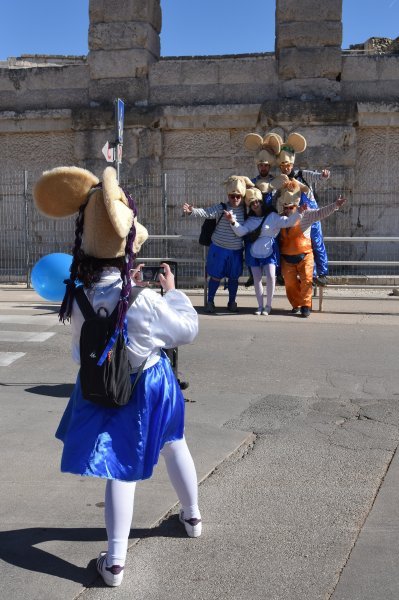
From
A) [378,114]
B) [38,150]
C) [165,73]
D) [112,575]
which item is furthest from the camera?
[38,150]

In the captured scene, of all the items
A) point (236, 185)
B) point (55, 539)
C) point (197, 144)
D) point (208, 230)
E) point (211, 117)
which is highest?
point (211, 117)

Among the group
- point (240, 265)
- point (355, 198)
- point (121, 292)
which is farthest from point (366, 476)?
point (355, 198)

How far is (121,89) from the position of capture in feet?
50.1

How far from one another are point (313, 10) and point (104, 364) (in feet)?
40.3

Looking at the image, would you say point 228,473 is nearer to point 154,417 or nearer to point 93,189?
point 154,417

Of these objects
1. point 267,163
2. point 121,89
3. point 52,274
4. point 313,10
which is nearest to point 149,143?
point 121,89

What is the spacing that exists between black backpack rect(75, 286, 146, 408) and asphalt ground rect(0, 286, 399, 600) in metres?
0.80

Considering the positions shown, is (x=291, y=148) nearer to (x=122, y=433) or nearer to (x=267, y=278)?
(x=267, y=278)

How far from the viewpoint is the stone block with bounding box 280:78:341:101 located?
14.5m

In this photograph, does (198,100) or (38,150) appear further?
(38,150)

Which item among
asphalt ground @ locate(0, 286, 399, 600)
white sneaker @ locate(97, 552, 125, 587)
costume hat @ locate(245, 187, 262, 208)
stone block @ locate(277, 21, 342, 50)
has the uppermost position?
stone block @ locate(277, 21, 342, 50)

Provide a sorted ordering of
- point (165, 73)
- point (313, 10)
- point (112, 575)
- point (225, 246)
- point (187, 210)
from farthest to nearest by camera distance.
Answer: point (165, 73), point (313, 10), point (225, 246), point (187, 210), point (112, 575)

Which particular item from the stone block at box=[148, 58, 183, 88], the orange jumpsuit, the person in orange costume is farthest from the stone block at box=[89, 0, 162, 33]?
the orange jumpsuit

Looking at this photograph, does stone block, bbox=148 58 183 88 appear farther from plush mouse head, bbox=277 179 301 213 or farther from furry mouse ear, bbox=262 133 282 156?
plush mouse head, bbox=277 179 301 213
